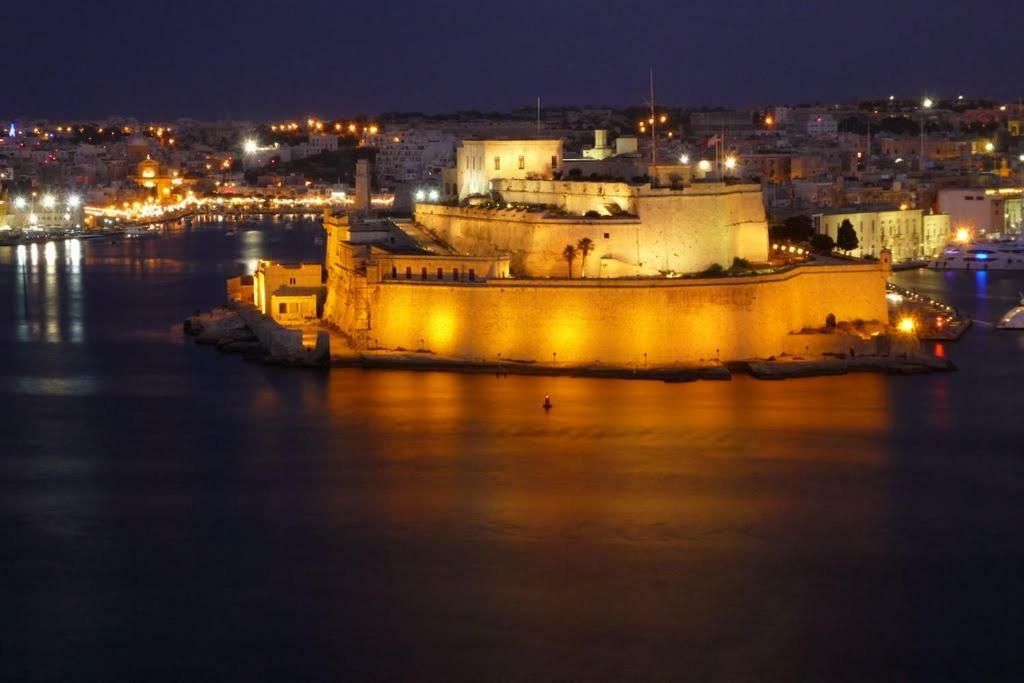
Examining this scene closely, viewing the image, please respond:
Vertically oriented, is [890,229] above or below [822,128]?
below

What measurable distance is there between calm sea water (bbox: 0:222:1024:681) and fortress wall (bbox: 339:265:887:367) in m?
0.34

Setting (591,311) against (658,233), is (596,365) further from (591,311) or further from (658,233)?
(658,233)

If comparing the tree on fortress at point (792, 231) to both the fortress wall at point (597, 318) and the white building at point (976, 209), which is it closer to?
the fortress wall at point (597, 318)

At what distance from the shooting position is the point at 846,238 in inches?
661

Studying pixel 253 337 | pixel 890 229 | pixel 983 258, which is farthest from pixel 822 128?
pixel 253 337

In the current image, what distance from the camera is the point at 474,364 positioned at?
1048 centimetres

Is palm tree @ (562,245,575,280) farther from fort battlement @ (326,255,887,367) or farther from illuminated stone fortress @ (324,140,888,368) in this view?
fort battlement @ (326,255,887,367)

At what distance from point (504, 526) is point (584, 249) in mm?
3879

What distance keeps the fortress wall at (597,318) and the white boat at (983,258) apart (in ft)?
26.4

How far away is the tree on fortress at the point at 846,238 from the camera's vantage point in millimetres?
16688

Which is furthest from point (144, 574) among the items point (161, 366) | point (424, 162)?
point (424, 162)

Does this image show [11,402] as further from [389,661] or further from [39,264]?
[39,264]

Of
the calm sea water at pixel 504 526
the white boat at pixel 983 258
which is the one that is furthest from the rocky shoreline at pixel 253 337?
the white boat at pixel 983 258

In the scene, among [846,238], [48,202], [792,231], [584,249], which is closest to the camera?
[584,249]
